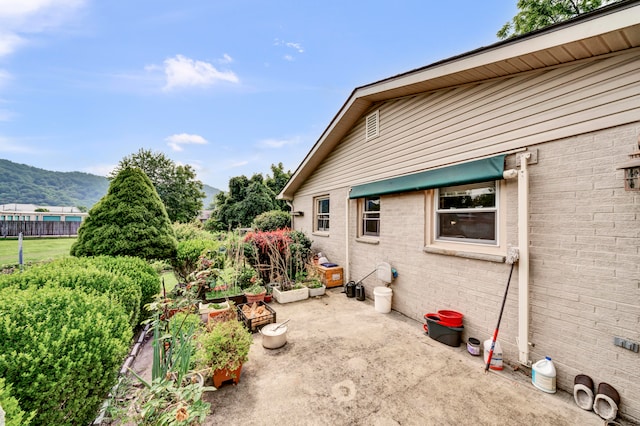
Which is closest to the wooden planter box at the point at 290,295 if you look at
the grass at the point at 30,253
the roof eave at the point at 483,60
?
the roof eave at the point at 483,60

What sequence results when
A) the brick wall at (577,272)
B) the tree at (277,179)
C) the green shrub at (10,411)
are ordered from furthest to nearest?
the tree at (277,179), the brick wall at (577,272), the green shrub at (10,411)

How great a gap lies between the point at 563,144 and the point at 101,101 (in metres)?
16.0

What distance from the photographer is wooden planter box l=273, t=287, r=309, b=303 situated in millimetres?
6098

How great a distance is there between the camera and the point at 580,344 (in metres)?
2.85

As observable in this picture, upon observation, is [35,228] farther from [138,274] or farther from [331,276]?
A: [331,276]

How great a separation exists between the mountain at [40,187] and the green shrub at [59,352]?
163 feet

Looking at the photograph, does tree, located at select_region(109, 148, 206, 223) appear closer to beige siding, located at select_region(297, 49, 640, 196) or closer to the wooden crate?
the wooden crate

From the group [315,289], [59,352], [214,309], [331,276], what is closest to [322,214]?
[331,276]

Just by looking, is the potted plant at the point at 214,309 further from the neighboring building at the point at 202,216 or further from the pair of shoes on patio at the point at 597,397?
the neighboring building at the point at 202,216

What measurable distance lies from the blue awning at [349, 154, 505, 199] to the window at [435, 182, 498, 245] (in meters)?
0.33

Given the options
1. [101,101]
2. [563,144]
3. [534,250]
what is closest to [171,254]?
[534,250]

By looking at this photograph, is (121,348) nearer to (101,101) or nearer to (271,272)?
(271,272)

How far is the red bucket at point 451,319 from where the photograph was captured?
401 centimetres

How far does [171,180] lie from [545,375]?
106ft
